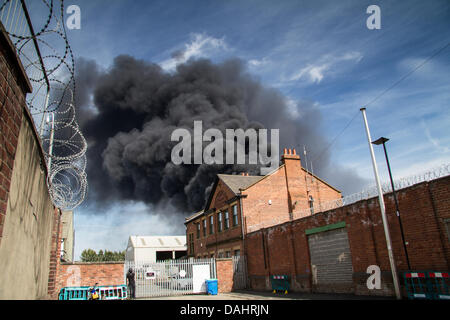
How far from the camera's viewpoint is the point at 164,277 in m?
21.2

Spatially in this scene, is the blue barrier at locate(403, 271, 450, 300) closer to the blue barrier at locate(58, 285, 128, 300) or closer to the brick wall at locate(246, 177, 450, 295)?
the brick wall at locate(246, 177, 450, 295)

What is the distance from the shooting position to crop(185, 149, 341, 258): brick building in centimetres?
2570

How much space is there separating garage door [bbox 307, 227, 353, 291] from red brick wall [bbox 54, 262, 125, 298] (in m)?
10.7

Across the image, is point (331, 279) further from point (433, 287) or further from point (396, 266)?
point (433, 287)

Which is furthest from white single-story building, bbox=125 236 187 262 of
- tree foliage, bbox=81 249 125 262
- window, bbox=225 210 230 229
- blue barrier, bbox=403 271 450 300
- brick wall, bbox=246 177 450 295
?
blue barrier, bbox=403 271 450 300

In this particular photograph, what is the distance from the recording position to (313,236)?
54.5 feet

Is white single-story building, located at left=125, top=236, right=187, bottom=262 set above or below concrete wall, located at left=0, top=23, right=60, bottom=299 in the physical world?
above

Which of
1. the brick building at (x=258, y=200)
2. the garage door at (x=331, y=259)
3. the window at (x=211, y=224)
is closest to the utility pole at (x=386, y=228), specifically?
the garage door at (x=331, y=259)

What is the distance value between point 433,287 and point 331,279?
545cm

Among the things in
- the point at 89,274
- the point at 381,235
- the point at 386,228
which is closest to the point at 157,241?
the point at 89,274
